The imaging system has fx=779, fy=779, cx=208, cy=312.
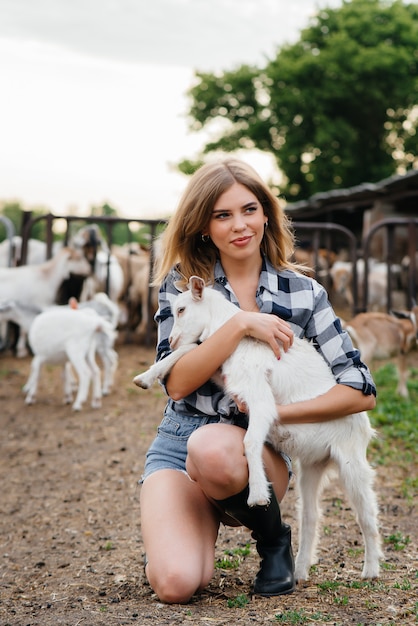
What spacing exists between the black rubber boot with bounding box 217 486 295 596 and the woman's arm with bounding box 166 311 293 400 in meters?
0.49

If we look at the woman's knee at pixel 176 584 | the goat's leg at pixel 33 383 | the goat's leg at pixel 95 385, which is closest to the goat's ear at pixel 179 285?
the woman's knee at pixel 176 584

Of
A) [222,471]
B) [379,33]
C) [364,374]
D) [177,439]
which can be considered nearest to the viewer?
[222,471]

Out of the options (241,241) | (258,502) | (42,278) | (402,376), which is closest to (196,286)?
(241,241)

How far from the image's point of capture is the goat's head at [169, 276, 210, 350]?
323 cm

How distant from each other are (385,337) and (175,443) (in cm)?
444

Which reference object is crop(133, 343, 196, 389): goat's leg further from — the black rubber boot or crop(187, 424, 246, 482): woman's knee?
the black rubber boot

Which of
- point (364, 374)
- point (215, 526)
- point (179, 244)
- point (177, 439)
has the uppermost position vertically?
point (179, 244)

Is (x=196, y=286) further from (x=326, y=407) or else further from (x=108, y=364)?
(x=108, y=364)

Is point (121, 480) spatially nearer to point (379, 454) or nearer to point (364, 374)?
point (379, 454)

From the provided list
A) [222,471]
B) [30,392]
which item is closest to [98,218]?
[30,392]

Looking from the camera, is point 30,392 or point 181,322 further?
point 30,392

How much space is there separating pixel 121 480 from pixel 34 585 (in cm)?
169

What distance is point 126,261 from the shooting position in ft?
37.4

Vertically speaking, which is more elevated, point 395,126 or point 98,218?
point 395,126
